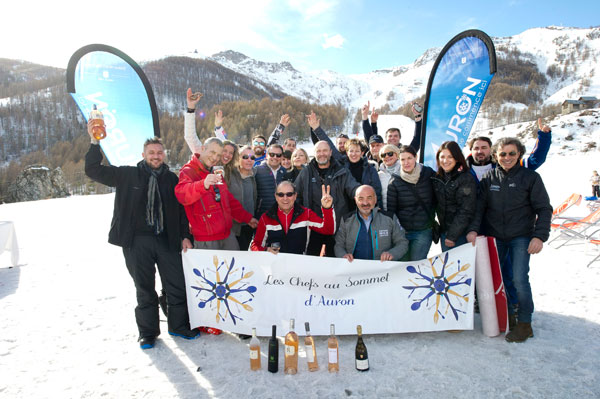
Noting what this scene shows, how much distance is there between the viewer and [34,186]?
26.5m

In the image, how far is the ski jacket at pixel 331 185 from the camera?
13.3 ft

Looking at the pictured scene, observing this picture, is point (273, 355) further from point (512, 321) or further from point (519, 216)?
point (519, 216)

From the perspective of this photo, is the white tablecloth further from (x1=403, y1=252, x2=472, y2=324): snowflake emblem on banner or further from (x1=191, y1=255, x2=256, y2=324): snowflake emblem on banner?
(x1=403, y1=252, x2=472, y2=324): snowflake emblem on banner

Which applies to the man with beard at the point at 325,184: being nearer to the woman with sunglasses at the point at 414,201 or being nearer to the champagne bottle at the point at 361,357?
the woman with sunglasses at the point at 414,201

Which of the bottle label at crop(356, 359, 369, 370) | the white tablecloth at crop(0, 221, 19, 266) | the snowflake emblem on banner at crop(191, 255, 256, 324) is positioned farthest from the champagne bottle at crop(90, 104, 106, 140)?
the white tablecloth at crop(0, 221, 19, 266)

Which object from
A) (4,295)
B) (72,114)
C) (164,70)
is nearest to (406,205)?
(4,295)

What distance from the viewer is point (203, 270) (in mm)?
3457

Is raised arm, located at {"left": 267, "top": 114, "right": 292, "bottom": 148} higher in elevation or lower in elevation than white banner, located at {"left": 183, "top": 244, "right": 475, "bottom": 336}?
higher

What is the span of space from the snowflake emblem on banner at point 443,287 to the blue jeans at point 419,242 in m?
0.34

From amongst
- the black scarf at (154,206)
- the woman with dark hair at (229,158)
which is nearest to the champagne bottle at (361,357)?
the black scarf at (154,206)

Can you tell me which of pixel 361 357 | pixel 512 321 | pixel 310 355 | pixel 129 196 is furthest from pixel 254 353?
pixel 512 321

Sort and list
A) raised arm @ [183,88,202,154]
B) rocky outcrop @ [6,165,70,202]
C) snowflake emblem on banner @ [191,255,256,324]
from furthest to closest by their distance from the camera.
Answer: rocky outcrop @ [6,165,70,202]
raised arm @ [183,88,202,154]
snowflake emblem on banner @ [191,255,256,324]

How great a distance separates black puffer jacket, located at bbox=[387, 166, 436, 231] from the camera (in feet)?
12.1

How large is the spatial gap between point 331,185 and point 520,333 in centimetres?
249
